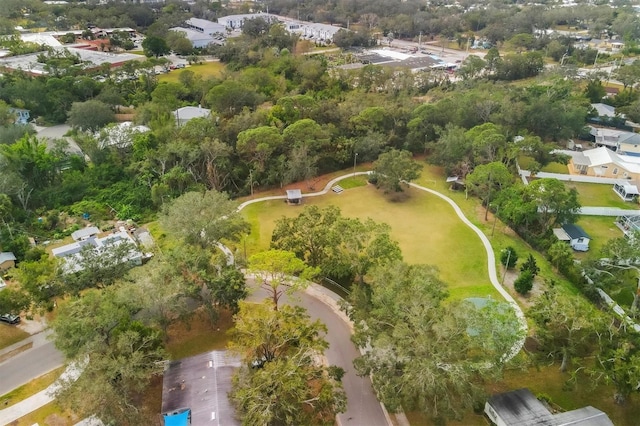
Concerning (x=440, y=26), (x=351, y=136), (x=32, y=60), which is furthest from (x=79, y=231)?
(x=440, y=26)

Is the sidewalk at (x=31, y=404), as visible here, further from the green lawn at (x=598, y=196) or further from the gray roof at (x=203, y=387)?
the green lawn at (x=598, y=196)

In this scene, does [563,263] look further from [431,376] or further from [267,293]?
[267,293]

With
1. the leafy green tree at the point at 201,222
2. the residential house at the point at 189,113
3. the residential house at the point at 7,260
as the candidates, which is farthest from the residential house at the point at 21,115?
the leafy green tree at the point at 201,222

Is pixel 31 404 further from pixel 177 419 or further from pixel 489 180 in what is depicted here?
pixel 489 180

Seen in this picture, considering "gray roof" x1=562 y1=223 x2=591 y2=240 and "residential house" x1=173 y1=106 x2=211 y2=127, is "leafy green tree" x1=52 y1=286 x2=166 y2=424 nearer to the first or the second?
"gray roof" x1=562 y1=223 x2=591 y2=240

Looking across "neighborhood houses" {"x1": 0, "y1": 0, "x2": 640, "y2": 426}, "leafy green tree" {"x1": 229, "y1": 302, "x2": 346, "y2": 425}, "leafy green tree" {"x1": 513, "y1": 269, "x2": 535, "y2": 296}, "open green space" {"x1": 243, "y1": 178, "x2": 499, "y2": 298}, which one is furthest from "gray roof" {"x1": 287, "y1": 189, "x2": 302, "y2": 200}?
"leafy green tree" {"x1": 513, "y1": 269, "x2": 535, "y2": 296}
